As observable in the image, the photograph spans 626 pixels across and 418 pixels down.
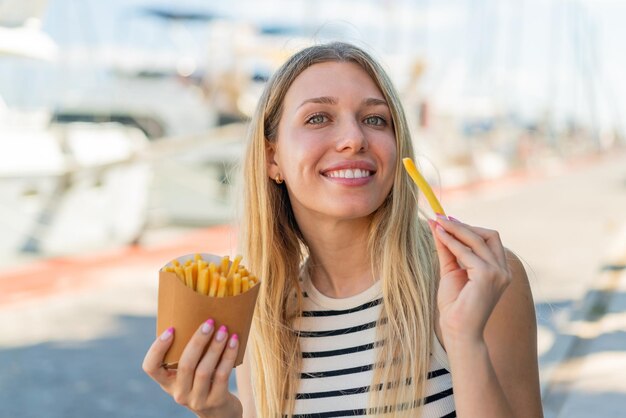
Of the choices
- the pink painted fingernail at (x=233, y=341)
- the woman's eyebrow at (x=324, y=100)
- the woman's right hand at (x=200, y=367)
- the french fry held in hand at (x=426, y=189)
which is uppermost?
the woman's eyebrow at (x=324, y=100)

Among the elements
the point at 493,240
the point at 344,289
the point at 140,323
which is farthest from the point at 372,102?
the point at 140,323

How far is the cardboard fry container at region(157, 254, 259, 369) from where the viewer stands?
183 centimetres

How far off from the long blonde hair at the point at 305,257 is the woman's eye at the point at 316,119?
0.47 ft

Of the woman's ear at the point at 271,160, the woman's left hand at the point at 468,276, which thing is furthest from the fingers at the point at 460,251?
the woman's ear at the point at 271,160

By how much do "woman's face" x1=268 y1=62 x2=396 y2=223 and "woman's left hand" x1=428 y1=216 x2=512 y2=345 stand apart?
422 mm

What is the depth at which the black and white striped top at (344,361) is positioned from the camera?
2.09m

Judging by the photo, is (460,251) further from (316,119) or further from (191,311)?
(316,119)

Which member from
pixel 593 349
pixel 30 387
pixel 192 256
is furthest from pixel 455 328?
pixel 30 387

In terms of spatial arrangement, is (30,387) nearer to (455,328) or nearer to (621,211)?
(455,328)

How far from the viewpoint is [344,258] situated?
2344 mm

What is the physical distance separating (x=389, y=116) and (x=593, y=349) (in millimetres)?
3395

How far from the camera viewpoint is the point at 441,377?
2090 millimetres

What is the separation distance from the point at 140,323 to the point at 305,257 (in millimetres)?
5303

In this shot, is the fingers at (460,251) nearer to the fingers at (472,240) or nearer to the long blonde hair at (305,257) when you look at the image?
the fingers at (472,240)
